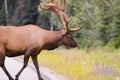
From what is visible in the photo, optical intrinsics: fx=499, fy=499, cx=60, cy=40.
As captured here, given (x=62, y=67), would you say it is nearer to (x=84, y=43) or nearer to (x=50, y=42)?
(x=50, y=42)

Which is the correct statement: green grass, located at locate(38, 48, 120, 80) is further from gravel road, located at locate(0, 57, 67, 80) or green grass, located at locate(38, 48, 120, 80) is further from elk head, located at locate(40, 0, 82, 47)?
elk head, located at locate(40, 0, 82, 47)

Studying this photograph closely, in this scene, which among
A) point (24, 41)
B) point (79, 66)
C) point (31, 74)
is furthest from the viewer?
point (79, 66)

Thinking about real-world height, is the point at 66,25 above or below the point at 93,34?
above

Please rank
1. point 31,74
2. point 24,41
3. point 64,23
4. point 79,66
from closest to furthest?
point 24,41 → point 64,23 → point 31,74 → point 79,66

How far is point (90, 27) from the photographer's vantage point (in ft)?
111

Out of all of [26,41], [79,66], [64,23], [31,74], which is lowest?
[31,74]

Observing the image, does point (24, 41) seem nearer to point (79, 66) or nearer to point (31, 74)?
point (31, 74)

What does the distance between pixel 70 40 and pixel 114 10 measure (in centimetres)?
1531

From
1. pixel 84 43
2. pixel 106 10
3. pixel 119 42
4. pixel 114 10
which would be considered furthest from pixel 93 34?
pixel 119 42

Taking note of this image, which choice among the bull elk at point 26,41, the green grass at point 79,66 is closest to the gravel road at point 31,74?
the green grass at point 79,66

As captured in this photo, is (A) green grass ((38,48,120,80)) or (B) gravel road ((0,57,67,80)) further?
(B) gravel road ((0,57,67,80))

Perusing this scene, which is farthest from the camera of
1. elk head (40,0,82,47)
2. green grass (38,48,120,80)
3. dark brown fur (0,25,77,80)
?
elk head (40,0,82,47)

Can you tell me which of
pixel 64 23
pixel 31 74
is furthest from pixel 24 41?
pixel 31 74

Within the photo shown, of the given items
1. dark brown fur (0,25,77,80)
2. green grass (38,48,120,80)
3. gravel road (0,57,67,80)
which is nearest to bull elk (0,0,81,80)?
dark brown fur (0,25,77,80)
